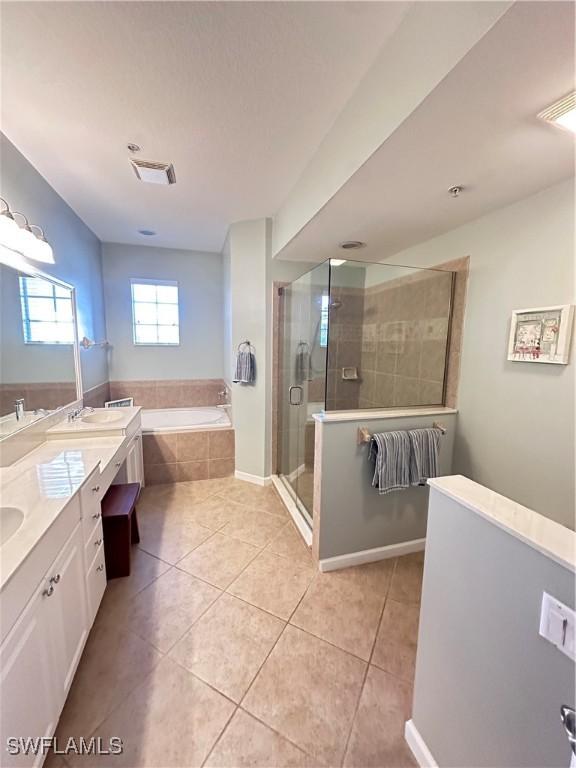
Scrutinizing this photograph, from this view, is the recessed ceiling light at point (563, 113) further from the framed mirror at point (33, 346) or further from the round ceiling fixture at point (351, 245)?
the framed mirror at point (33, 346)

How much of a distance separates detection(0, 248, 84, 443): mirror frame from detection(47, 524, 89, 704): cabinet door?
2.70 feet

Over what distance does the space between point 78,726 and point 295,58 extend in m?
2.89

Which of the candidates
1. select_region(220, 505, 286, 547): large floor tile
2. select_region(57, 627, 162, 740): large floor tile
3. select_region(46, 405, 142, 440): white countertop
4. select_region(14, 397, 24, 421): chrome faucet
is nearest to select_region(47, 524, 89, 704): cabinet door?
select_region(57, 627, 162, 740): large floor tile

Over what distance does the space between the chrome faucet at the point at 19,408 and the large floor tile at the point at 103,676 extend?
50.8 inches

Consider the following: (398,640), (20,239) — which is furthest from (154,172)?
(398,640)

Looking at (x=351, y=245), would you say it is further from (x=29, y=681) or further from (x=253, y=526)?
(x=29, y=681)

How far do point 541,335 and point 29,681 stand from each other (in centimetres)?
256

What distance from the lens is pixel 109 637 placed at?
→ 1.58 metres

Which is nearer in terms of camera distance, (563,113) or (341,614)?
(563,113)

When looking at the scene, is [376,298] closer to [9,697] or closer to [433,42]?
[433,42]

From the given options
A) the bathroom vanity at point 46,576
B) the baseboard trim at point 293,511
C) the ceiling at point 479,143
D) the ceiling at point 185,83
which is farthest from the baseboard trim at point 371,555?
the ceiling at point 185,83

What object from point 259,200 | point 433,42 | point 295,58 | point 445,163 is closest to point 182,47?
point 295,58

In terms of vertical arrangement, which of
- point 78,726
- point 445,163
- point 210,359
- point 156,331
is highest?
point 445,163

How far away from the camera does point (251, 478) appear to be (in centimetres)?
337
